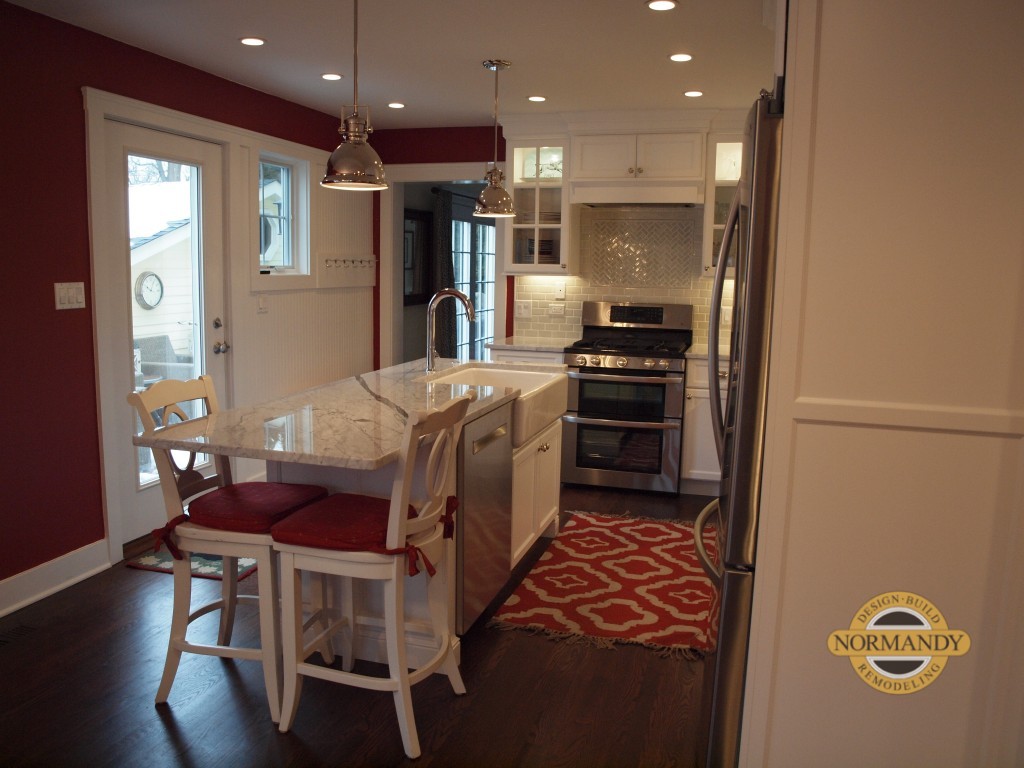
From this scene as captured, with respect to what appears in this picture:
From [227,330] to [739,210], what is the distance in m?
3.41

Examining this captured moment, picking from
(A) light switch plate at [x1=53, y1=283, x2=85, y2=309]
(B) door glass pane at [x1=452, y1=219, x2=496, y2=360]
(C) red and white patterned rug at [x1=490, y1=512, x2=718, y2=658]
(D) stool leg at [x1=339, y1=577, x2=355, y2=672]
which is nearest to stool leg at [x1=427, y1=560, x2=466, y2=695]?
(D) stool leg at [x1=339, y1=577, x2=355, y2=672]

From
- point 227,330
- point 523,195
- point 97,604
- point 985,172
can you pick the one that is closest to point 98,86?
point 227,330

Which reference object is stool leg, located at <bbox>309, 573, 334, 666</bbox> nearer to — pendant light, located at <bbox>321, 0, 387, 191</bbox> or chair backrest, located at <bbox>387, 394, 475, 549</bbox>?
chair backrest, located at <bbox>387, 394, 475, 549</bbox>

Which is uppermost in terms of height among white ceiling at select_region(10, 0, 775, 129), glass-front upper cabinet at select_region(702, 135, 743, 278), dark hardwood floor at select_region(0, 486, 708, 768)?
white ceiling at select_region(10, 0, 775, 129)

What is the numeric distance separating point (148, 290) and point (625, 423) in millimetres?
2766

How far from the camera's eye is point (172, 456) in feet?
8.09

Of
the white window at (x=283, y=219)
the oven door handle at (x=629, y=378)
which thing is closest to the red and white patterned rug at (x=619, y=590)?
the oven door handle at (x=629, y=378)

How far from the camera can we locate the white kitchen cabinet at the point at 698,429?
498cm

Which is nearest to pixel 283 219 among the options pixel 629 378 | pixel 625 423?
pixel 629 378

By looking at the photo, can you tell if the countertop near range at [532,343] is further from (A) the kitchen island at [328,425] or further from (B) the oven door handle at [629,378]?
(A) the kitchen island at [328,425]

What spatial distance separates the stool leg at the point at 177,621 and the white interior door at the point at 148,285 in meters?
1.46

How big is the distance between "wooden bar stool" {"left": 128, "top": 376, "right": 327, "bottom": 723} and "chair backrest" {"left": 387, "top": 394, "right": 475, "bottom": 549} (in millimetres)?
362

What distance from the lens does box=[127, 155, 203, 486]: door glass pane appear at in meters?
3.98

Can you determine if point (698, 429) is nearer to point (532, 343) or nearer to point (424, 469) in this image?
point (532, 343)
